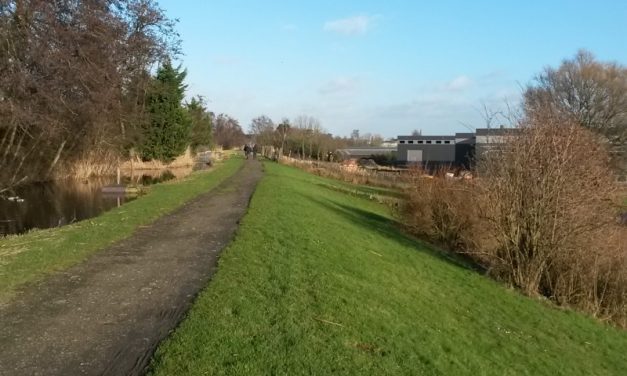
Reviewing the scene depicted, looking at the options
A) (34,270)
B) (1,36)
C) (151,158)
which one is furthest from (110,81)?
(151,158)

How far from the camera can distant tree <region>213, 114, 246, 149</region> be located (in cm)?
10499

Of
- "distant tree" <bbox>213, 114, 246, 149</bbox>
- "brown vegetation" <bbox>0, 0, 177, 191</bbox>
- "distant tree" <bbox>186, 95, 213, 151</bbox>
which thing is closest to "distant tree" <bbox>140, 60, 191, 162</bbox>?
"distant tree" <bbox>186, 95, 213, 151</bbox>

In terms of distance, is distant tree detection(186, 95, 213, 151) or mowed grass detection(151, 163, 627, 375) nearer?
mowed grass detection(151, 163, 627, 375)

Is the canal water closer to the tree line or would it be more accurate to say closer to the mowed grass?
the tree line

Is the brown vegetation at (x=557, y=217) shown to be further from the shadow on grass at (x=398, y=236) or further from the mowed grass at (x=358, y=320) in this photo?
the shadow on grass at (x=398, y=236)

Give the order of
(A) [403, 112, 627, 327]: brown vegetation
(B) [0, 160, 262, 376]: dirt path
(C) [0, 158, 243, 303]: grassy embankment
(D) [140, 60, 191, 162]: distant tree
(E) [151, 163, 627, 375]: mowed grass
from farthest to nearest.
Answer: (D) [140, 60, 191, 162]: distant tree
(A) [403, 112, 627, 327]: brown vegetation
(C) [0, 158, 243, 303]: grassy embankment
(E) [151, 163, 627, 375]: mowed grass
(B) [0, 160, 262, 376]: dirt path

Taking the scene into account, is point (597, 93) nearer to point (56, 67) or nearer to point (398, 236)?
point (398, 236)

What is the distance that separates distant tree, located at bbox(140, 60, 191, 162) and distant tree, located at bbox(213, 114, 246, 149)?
55.5m

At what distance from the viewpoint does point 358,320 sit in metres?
6.93

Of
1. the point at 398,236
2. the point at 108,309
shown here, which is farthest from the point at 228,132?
the point at 108,309

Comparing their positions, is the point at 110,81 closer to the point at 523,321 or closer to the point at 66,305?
the point at 66,305

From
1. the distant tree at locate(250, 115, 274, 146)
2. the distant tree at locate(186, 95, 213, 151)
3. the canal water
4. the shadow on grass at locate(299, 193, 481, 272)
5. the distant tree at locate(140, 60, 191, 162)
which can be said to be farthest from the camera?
the distant tree at locate(250, 115, 274, 146)

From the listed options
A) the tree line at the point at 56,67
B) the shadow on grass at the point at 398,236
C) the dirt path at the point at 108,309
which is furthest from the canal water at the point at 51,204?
the shadow on grass at the point at 398,236

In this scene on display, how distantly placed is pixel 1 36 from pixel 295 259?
10.9 meters
